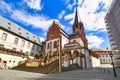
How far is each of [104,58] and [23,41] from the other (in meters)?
62.3

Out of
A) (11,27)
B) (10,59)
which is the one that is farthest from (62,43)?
(11,27)

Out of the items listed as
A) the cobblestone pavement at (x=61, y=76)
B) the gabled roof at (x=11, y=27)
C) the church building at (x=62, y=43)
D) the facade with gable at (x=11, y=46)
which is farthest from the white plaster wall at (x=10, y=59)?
the cobblestone pavement at (x=61, y=76)

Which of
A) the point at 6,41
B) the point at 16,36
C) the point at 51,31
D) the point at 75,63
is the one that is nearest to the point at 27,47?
the point at 16,36

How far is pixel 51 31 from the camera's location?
43594mm

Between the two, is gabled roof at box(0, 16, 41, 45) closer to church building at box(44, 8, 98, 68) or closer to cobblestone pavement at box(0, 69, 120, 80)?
church building at box(44, 8, 98, 68)

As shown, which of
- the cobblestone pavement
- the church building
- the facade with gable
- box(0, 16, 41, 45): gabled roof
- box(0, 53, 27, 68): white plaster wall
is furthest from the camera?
→ the church building

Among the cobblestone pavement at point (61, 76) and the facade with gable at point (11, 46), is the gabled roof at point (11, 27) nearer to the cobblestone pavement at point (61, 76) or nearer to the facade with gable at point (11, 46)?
the facade with gable at point (11, 46)

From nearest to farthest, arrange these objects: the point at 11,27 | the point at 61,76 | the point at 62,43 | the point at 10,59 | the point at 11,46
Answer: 1. the point at 61,76
2. the point at 10,59
3. the point at 11,46
4. the point at 11,27
5. the point at 62,43

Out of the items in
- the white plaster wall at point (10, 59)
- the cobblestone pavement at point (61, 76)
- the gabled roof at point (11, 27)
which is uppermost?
the gabled roof at point (11, 27)

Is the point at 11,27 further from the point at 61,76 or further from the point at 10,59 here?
the point at 61,76

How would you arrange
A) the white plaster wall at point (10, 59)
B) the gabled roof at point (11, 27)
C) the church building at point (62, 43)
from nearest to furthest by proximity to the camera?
the white plaster wall at point (10, 59), the gabled roof at point (11, 27), the church building at point (62, 43)

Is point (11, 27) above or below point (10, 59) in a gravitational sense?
above

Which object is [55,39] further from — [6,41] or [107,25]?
[107,25]

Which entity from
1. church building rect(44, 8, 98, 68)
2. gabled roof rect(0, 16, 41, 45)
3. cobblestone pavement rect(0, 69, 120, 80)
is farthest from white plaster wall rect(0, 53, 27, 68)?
cobblestone pavement rect(0, 69, 120, 80)
